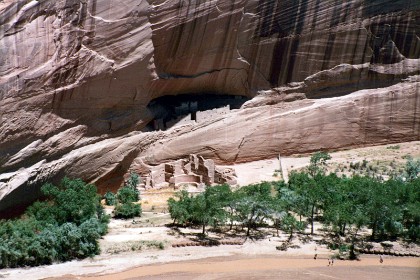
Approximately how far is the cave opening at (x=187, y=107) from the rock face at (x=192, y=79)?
0.28m

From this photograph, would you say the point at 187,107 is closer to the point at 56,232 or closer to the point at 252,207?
the point at 252,207

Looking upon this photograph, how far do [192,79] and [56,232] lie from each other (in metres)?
11.2

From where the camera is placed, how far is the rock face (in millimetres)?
19594

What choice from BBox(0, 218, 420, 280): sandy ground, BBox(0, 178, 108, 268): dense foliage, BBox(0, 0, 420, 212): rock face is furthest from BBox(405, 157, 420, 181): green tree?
BBox(0, 178, 108, 268): dense foliage

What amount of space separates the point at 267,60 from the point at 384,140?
6681 mm

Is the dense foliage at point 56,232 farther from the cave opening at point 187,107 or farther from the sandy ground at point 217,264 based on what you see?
the cave opening at point 187,107

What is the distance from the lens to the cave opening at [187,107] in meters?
24.7

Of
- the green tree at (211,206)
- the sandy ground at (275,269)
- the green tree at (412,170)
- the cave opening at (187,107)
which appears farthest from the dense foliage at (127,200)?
the green tree at (412,170)

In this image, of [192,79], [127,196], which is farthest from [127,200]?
[192,79]

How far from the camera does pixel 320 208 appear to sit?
61.6 feet

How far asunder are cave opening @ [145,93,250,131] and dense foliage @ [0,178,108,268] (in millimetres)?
7737

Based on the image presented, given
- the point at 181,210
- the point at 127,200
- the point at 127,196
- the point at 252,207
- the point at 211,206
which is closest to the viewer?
the point at 211,206

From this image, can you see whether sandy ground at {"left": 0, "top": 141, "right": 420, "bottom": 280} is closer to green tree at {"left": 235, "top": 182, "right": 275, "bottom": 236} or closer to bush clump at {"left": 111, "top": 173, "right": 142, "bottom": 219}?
bush clump at {"left": 111, "top": 173, "right": 142, "bottom": 219}

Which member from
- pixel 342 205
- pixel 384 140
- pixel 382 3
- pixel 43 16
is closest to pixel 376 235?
pixel 342 205
